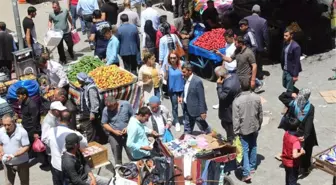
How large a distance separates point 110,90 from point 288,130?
13.1ft

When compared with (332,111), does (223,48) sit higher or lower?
higher

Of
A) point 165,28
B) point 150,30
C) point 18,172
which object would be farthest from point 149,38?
point 18,172

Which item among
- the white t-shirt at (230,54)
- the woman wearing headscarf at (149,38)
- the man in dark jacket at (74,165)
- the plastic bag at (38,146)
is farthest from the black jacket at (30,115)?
the woman wearing headscarf at (149,38)

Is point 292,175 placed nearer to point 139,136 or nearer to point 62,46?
point 139,136

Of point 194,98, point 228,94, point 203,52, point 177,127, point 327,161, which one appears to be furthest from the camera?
point 203,52

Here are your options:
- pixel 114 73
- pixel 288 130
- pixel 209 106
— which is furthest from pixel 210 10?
pixel 288 130

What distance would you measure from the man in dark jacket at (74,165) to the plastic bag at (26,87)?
3099mm

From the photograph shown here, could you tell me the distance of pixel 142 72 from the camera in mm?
12391

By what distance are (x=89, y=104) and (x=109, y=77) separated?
40.1 inches

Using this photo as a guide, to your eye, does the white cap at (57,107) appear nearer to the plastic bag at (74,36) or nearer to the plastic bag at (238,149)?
the plastic bag at (238,149)

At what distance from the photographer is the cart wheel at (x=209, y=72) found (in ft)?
47.8

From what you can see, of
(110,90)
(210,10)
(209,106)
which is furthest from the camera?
(210,10)

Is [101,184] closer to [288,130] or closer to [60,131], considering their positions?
[60,131]

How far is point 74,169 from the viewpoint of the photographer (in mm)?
8547
